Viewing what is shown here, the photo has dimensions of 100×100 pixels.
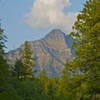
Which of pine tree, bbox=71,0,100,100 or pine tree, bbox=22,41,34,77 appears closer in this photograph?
pine tree, bbox=71,0,100,100

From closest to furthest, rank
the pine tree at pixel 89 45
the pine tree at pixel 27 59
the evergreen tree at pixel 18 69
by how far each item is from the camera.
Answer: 1. the pine tree at pixel 89 45
2. the evergreen tree at pixel 18 69
3. the pine tree at pixel 27 59

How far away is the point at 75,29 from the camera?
28.6 m

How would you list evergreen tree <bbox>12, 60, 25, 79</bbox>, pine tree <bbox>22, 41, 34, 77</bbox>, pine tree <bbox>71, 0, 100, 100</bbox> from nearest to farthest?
pine tree <bbox>71, 0, 100, 100</bbox>, evergreen tree <bbox>12, 60, 25, 79</bbox>, pine tree <bbox>22, 41, 34, 77</bbox>

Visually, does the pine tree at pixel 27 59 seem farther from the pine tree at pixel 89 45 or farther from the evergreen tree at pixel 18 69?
the pine tree at pixel 89 45

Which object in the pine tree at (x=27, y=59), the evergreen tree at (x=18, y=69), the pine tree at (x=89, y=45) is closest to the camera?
the pine tree at (x=89, y=45)

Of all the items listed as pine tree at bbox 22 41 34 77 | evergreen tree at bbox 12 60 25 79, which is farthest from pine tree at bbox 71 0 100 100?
pine tree at bbox 22 41 34 77

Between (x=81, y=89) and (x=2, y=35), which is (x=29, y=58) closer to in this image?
(x=2, y=35)

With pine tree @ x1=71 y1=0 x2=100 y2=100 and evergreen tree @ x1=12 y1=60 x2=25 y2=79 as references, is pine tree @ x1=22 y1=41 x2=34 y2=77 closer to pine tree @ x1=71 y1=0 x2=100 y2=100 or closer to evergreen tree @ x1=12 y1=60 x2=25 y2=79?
evergreen tree @ x1=12 y1=60 x2=25 y2=79

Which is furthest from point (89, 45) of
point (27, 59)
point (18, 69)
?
point (27, 59)

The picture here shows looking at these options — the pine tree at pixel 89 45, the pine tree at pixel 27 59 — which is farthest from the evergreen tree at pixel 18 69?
the pine tree at pixel 89 45

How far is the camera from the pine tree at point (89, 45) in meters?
26.8

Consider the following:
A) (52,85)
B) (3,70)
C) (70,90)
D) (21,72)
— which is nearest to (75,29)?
(70,90)

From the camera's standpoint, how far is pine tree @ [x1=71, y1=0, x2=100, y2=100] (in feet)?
88.0

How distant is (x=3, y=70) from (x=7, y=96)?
1015 cm
